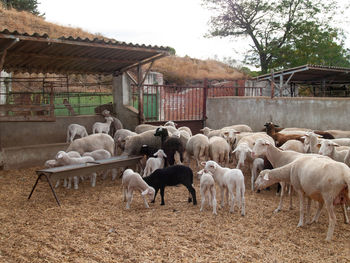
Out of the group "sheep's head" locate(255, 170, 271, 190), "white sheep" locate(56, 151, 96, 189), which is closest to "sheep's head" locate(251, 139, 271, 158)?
"sheep's head" locate(255, 170, 271, 190)

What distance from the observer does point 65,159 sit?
789 cm

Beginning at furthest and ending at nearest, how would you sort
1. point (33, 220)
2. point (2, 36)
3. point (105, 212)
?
point (2, 36), point (105, 212), point (33, 220)

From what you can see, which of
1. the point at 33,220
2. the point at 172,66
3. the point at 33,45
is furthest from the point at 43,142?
the point at 172,66

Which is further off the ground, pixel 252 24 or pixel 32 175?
pixel 252 24

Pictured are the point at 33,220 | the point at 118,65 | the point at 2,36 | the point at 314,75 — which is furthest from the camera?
the point at 314,75

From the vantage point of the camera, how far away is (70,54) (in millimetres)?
11008

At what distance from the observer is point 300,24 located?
104 ft

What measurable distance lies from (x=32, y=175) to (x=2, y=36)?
3790 millimetres

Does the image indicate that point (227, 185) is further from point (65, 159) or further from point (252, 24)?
point (252, 24)

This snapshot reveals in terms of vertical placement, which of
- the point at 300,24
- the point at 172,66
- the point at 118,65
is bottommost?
the point at 118,65

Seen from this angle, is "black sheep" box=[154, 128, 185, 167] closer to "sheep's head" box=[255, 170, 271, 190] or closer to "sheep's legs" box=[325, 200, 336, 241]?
"sheep's head" box=[255, 170, 271, 190]

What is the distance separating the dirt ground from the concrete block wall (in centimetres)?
530

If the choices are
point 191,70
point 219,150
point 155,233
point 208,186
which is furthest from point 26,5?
point 155,233

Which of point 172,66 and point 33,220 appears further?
point 172,66
